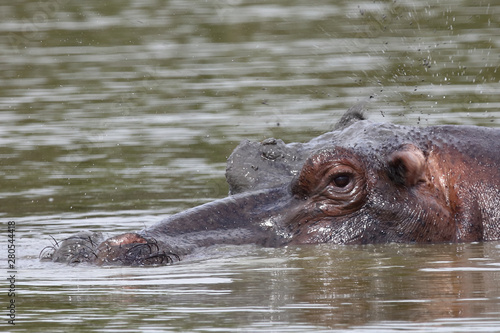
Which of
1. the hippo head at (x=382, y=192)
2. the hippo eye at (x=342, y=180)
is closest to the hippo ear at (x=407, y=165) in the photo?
the hippo head at (x=382, y=192)

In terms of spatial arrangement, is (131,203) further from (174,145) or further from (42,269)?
(42,269)

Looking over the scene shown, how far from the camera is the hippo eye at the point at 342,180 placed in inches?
304

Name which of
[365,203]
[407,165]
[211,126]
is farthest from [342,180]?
[211,126]

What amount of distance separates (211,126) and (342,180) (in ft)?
23.2

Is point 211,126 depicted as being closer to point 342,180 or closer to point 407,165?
point 342,180

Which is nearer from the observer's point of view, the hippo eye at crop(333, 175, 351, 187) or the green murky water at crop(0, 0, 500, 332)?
the green murky water at crop(0, 0, 500, 332)

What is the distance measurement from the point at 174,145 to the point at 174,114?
6.71 ft

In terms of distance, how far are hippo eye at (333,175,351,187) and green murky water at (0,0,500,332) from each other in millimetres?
436

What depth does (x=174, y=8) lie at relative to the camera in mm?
25484

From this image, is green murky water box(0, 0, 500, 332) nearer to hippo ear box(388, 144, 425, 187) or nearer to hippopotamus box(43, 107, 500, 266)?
hippopotamus box(43, 107, 500, 266)

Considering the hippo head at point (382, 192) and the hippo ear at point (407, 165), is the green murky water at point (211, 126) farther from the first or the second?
the hippo ear at point (407, 165)

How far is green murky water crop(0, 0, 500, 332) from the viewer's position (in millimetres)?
6078

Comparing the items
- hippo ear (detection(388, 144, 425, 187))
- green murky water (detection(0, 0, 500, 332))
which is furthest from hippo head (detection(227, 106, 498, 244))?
green murky water (detection(0, 0, 500, 332))

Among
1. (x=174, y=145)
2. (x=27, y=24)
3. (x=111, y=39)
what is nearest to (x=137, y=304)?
(x=174, y=145)
